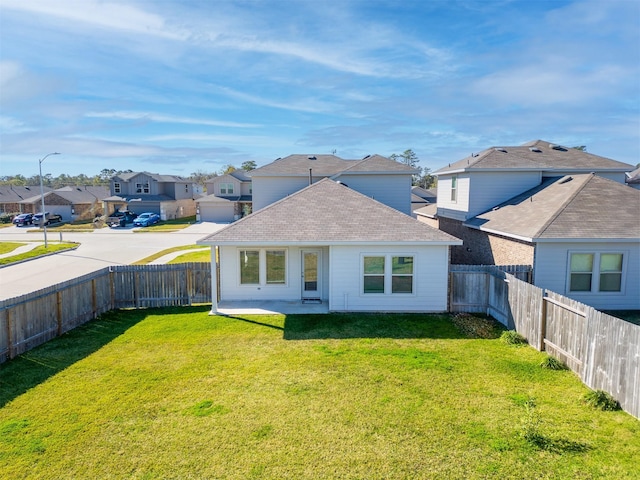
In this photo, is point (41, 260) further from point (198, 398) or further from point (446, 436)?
point (446, 436)

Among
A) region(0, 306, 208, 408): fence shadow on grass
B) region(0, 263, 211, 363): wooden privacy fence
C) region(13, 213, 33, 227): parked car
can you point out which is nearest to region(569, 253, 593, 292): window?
region(0, 263, 211, 363): wooden privacy fence

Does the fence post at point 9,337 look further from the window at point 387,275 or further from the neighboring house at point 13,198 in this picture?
the neighboring house at point 13,198

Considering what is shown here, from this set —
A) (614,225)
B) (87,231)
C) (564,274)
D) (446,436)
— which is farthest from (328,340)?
(87,231)

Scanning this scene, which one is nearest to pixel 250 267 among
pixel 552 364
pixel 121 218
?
pixel 552 364

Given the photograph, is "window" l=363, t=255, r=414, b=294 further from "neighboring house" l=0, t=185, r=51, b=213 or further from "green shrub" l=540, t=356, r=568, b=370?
"neighboring house" l=0, t=185, r=51, b=213

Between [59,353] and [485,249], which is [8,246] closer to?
[59,353]

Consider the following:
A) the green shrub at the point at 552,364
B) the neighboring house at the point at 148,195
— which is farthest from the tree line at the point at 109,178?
the green shrub at the point at 552,364

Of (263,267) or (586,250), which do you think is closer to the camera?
(586,250)
